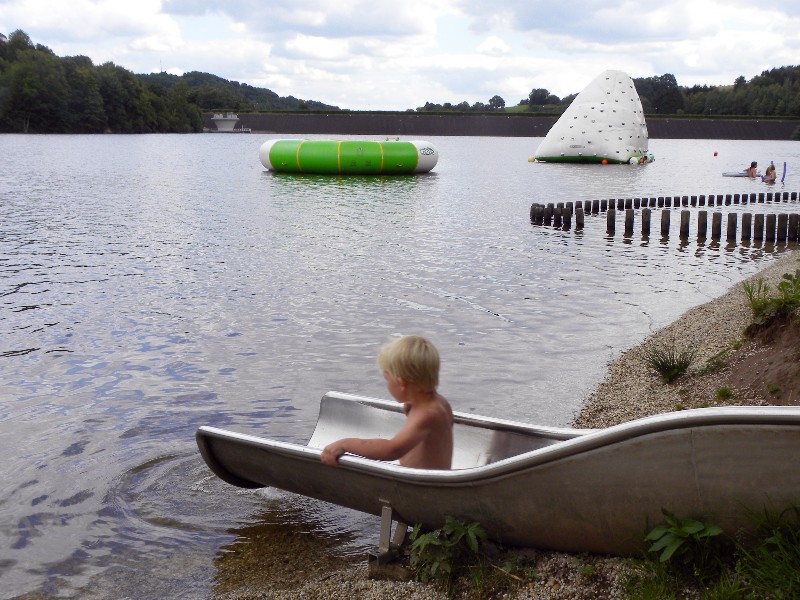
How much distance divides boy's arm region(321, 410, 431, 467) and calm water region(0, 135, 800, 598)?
86 cm

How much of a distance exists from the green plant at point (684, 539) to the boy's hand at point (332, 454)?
1700 millimetres

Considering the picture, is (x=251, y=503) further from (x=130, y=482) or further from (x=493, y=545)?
(x=493, y=545)

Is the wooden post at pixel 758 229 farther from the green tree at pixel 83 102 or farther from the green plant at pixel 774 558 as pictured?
the green tree at pixel 83 102

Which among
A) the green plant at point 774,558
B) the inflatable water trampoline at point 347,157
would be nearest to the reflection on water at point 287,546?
the green plant at point 774,558

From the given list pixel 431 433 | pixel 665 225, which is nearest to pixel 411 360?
pixel 431 433

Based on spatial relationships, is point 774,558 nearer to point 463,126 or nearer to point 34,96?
point 34,96

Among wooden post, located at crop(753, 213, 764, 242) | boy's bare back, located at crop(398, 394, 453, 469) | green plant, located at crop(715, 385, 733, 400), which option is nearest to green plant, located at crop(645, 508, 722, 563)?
boy's bare back, located at crop(398, 394, 453, 469)

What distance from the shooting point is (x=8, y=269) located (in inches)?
633

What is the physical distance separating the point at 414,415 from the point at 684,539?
1.49 meters

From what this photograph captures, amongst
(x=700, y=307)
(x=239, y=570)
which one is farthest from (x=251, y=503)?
(x=700, y=307)

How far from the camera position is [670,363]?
8.16m

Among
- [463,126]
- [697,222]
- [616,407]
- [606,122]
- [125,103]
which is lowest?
[616,407]

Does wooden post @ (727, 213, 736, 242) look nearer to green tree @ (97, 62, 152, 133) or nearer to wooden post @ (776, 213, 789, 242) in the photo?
wooden post @ (776, 213, 789, 242)

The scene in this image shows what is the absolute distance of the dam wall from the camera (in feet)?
476
